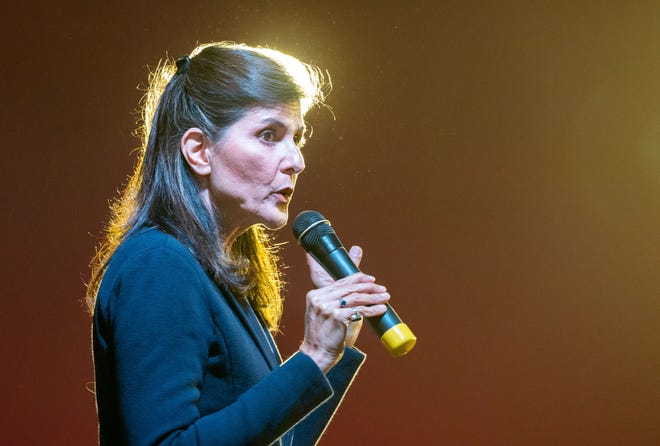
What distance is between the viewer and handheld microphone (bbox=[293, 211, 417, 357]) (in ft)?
3.00

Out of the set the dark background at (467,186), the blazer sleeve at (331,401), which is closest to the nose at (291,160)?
the blazer sleeve at (331,401)

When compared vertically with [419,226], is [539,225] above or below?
below

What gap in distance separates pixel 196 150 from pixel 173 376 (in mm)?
394

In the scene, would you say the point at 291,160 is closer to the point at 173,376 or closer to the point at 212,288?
the point at 212,288

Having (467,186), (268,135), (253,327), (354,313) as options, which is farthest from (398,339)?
(467,186)

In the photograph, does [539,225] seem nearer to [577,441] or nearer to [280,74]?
[577,441]

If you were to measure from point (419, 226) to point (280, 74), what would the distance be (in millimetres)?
1504

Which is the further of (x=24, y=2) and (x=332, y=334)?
(x=24, y=2)

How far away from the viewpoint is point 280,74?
1.10 m

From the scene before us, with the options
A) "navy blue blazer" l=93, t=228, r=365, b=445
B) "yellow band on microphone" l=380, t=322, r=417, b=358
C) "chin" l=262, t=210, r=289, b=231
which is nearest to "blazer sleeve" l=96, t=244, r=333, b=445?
"navy blue blazer" l=93, t=228, r=365, b=445

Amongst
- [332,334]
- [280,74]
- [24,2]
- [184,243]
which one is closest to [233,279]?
[184,243]

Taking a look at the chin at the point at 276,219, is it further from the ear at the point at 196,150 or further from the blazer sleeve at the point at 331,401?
the blazer sleeve at the point at 331,401

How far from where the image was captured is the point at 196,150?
1072mm

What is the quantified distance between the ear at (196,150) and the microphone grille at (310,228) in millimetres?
165
